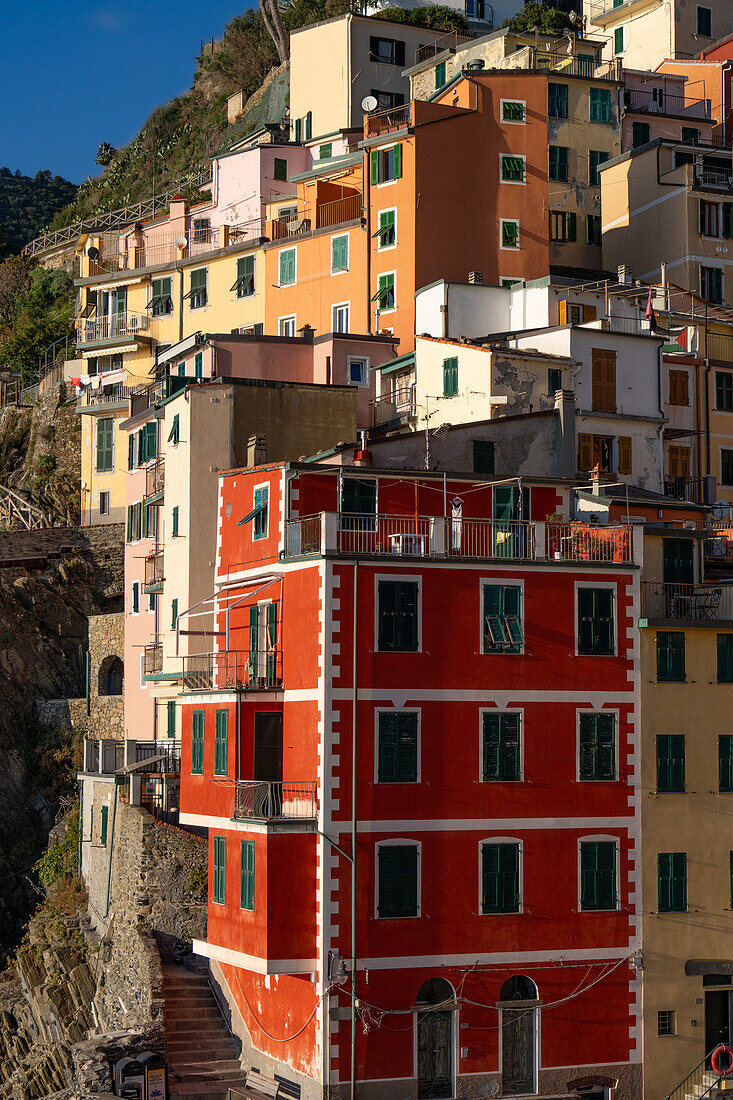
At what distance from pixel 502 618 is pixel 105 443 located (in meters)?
40.6

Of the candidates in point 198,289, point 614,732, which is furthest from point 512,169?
point 614,732

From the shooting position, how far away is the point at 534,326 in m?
57.2

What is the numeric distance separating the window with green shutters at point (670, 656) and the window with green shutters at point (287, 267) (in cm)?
3250

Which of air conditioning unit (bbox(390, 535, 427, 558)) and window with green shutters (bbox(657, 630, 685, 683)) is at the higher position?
air conditioning unit (bbox(390, 535, 427, 558))

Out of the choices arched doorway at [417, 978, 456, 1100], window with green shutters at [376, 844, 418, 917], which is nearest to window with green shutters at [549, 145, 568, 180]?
window with green shutters at [376, 844, 418, 917]

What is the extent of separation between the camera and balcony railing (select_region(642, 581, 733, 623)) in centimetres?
4181

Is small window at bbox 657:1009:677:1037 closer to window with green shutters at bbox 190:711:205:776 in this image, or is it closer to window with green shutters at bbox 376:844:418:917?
window with green shutters at bbox 376:844:418:917

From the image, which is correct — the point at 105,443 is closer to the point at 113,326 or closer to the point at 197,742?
the point at 113,326

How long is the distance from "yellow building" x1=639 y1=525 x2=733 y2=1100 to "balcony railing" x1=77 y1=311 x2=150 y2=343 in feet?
141

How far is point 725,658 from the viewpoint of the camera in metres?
41.3

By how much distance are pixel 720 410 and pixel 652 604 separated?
720 inches

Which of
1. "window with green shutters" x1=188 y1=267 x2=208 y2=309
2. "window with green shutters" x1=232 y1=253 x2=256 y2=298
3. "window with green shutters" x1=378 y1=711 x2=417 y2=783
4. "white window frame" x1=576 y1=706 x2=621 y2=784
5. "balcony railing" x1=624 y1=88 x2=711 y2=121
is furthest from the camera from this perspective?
"balcony railing" x1=624 y1=88 x2=711 y2=121

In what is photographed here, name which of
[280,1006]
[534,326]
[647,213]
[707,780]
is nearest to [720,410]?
[534,326]

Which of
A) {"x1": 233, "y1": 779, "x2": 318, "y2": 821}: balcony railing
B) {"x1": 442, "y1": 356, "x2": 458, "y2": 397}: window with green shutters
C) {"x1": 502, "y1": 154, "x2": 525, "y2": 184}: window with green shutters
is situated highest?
{"x1": 502, "y1": 154, "x2": 525, "y2": 184}: window with green shutters
